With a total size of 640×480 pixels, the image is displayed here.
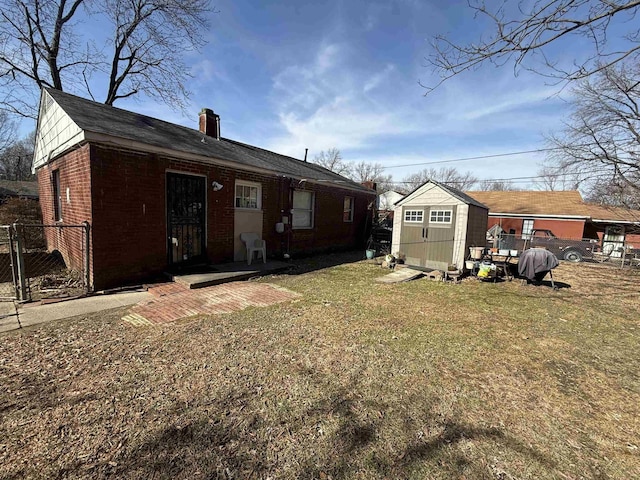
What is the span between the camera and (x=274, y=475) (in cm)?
182

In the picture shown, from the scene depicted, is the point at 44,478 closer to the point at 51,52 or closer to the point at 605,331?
the point at 605,331

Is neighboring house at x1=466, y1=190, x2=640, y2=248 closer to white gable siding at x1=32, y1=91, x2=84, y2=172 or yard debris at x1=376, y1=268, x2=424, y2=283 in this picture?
yard debris at x1=376, y1=268, x2=424, y2=283

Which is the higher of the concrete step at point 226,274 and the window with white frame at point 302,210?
the window with white frame at point 302,210

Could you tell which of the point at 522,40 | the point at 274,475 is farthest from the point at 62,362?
the point at 522,40

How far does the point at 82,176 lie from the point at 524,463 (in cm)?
786

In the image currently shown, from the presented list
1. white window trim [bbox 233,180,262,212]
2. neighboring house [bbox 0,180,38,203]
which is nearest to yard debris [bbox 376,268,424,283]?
white window trim [bbox 233,180,262,212]

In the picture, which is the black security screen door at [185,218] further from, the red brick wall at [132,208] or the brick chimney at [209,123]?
the brick chimney at [209,123]

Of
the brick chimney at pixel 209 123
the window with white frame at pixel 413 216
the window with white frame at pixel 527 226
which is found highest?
the brick chimney at pixel 209 123

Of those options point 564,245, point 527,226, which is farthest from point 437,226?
point 527,226

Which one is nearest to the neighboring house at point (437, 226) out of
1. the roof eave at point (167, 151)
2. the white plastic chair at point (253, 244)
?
the roof eave at point (167, 151)

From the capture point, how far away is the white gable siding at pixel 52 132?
5.91 metres

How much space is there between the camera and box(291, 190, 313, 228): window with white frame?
10547 mm

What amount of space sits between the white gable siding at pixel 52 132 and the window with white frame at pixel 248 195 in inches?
147

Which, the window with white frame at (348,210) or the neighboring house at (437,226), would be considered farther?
the window with white frame at (348,210)
